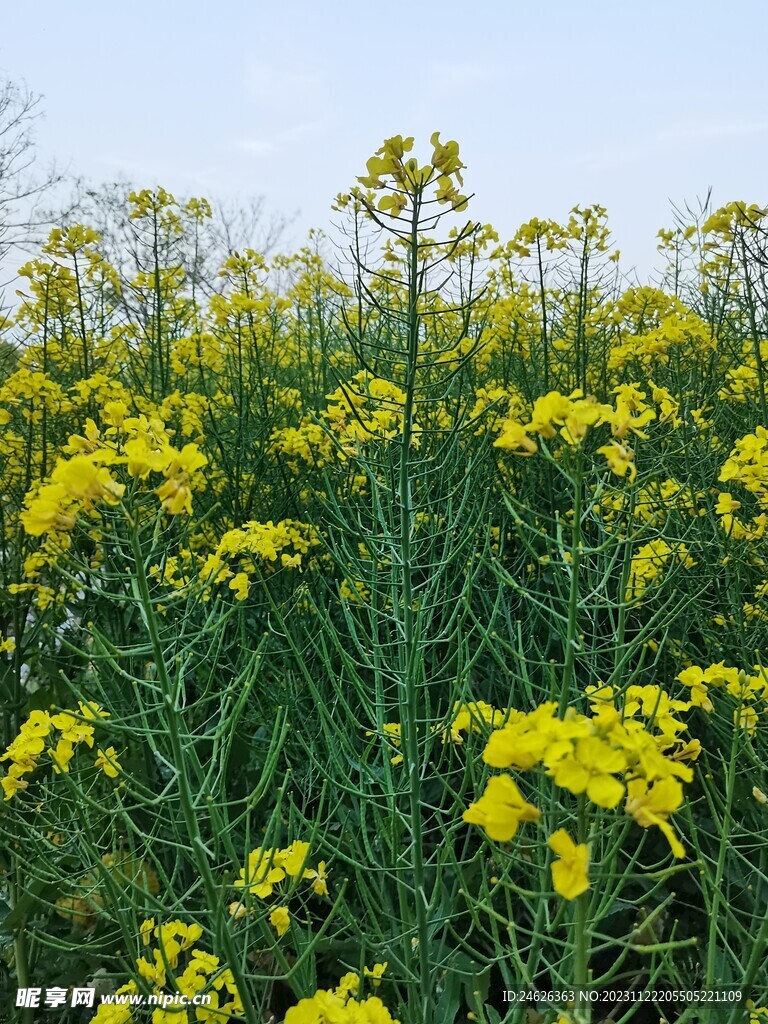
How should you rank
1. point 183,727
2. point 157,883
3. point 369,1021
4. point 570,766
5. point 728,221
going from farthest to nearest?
point 728,221
point 157,883
point 183,727
point 369,1021
point 570,766

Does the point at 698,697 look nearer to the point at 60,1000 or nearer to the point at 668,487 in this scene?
the point at 668,487

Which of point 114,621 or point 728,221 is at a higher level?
point 728,221

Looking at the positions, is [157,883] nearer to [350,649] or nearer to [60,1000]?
[60,1000]

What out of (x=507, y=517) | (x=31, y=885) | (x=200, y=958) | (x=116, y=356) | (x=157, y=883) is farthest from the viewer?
(x=116, y=356)

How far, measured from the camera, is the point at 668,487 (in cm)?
267

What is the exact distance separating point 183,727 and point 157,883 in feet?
4.86

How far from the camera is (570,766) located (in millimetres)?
679

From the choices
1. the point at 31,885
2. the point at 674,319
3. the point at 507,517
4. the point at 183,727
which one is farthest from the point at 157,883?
the point at 674,319

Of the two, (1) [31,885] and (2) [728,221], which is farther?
(2) [728,221]

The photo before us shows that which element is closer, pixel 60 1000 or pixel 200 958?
pixel 200 958

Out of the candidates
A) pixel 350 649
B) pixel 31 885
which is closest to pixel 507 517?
pixel 350 649

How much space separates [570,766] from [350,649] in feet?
6.84

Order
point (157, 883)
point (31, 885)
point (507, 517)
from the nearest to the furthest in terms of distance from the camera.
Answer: point (31, 885) → point (157, 883) → point (507, 517)

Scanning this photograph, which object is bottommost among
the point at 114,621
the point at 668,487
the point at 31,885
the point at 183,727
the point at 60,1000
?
the point at 60,1000
